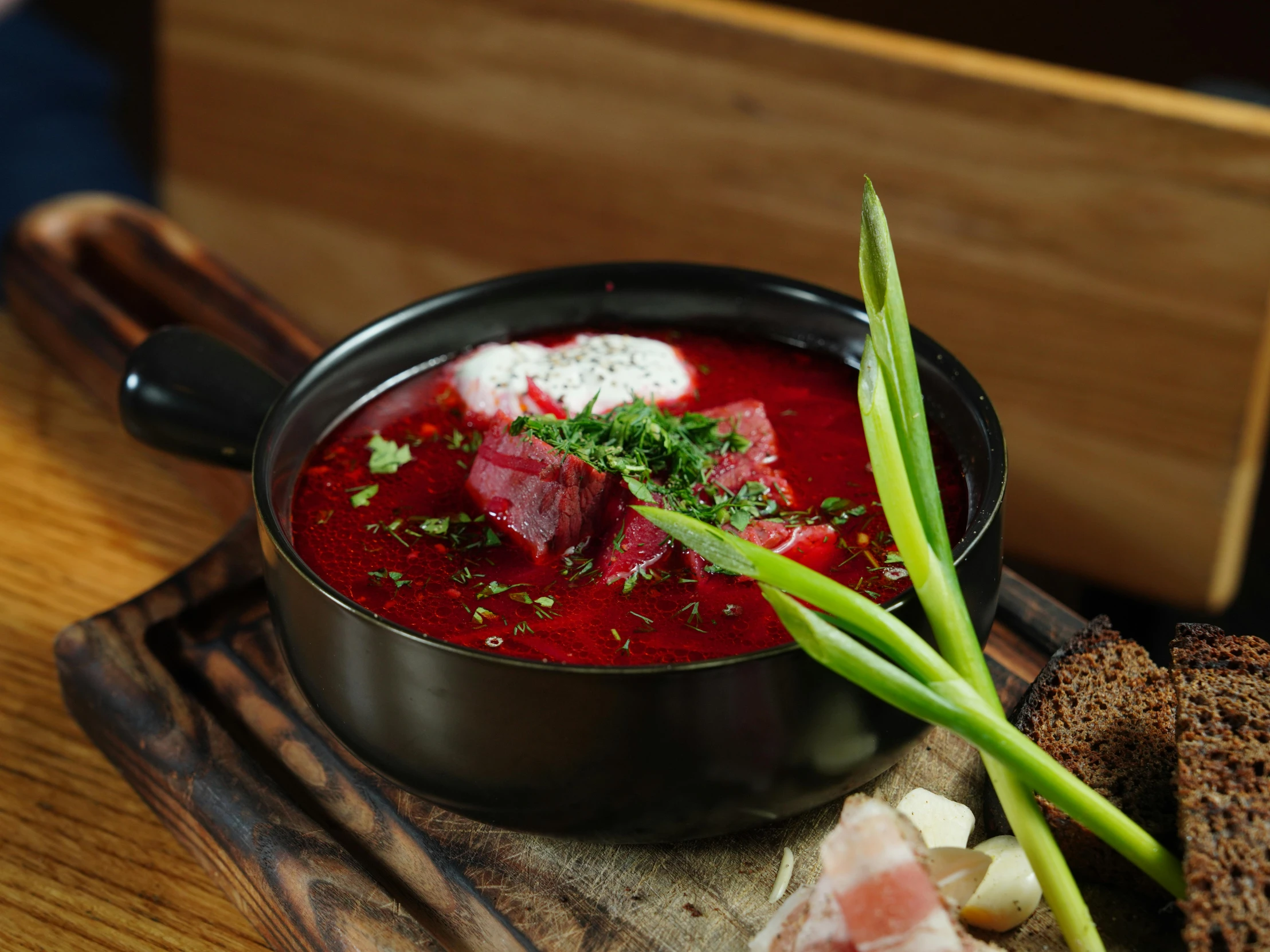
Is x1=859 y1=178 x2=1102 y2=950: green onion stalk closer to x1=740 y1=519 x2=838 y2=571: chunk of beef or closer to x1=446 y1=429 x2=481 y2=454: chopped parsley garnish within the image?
x1=740 y1=519 x2=838 y2=571: chunk of beef

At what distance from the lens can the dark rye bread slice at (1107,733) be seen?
149 centimetres

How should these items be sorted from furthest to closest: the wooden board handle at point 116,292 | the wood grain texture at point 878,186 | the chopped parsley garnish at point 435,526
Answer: the wood grain texture at point 878,186
the wooden board handle at point 116,292
the chopped parsley garnish at point 435,526

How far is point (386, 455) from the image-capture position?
1.89 meters

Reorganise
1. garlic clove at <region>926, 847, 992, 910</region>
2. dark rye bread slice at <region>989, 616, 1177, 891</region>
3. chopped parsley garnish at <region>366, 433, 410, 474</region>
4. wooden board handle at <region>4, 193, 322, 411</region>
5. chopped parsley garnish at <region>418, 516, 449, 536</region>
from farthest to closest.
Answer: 1. wooden board handle at <region>4, 193, 322, 411</region>
2. chopped parsley garnish at <region>366, 433, 410, 474</region>
3. chopped parsley garnish at <region>418, 516, 449, 536</region>
4. dark rye bread slice at <region>989, 616, 1177, 891</region>
5. garlic clove at <region>926, 847, 992, 910</region>

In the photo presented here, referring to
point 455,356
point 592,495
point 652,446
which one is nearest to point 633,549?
point 592,495

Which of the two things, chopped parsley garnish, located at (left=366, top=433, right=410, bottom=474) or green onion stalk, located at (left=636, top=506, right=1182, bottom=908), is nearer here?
green onion stalk, located at (left=636, top=506, right=1182, bottom=908)

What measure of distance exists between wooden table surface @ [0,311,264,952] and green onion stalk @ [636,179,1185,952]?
35.1 inches

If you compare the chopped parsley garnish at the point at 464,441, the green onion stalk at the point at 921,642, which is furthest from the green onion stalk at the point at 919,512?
the chopped parsley garnish at the point at 464,441

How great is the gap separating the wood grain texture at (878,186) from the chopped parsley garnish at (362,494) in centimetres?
176

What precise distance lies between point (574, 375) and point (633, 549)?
1.52ft

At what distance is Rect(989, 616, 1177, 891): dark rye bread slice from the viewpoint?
1493mm

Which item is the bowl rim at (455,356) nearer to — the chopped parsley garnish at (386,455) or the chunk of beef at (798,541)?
the chopped parsley garnish at (386,455)

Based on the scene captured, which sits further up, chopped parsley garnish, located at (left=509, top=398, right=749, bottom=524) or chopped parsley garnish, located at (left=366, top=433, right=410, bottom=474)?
chopped parsley garnish, located at (left=509, top=398, right=749, bottom=524)

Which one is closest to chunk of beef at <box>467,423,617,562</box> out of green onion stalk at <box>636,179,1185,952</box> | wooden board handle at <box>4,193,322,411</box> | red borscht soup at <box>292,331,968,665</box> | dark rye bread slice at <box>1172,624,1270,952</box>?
red borscht soup at <box>292,331,968,665</box>
